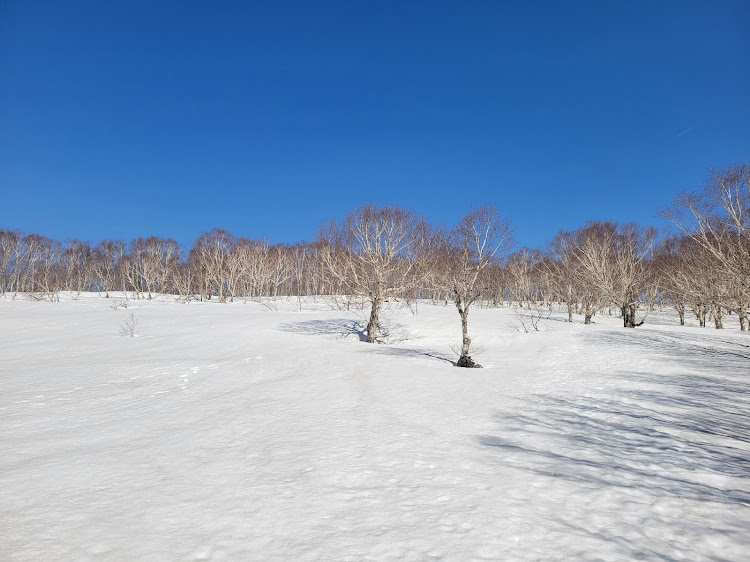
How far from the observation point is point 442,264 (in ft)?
61.9

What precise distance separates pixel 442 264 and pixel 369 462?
14.2 m

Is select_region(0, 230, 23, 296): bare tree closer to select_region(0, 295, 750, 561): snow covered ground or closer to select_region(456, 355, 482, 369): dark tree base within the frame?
select_region(0, 295, 750, 561): snow covered ground

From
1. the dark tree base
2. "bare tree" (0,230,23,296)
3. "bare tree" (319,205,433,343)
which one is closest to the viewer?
the dark tree base

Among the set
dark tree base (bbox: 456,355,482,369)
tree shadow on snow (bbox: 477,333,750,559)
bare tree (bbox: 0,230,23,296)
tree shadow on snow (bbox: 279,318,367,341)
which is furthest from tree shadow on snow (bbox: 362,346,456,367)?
bare tree (bbox: 0,230,23,296)

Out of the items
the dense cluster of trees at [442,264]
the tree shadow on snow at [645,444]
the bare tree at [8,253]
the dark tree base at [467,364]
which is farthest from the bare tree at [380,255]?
the bare tree at [8,253]

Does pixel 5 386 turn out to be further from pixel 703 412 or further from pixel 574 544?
pixel 703 412

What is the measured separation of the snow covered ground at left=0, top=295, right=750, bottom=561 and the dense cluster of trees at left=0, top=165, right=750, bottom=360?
253 inches

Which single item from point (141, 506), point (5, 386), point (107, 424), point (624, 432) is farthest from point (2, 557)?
point (5, 386)

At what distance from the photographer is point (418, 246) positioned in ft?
82.1

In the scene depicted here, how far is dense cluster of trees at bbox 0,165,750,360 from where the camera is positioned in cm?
1645

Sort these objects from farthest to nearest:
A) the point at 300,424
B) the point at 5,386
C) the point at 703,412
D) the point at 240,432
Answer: the point at 5,386
the point at 703,412
the point at 300,424
the point at 240,432

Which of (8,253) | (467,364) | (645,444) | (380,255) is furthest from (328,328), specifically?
(8,253)

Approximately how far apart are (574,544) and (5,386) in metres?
13.3

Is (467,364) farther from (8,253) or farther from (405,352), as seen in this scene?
(8,253)
